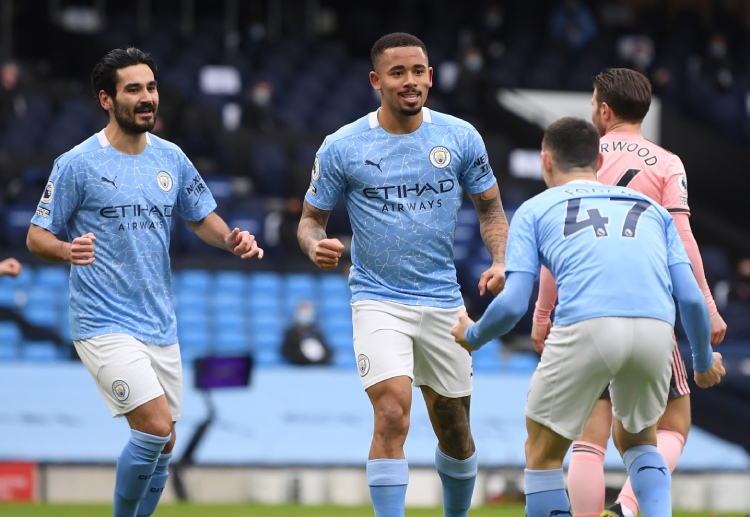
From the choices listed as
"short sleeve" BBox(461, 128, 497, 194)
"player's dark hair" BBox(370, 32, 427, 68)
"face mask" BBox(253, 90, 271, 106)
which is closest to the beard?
"player's dark hair" BBox(370, 32, 427, 68)

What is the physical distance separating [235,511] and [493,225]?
4.45 meters


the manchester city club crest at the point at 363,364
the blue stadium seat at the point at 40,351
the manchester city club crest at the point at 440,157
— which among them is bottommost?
the blue stadium seat at the point at 40,351

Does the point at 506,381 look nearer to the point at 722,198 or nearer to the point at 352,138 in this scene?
the point at 352,138

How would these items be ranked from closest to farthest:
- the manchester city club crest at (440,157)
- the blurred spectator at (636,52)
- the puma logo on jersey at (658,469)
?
the puma logo on jersey at (658,469) → the manchester city club crest at (440,157) → the blurred spectator at (636,52)

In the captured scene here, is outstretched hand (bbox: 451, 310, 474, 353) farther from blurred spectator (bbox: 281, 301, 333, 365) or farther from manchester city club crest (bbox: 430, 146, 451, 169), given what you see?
blurred spectator (bbox: 281, 301, 333, 365)

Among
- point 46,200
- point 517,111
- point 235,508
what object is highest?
point 517,111

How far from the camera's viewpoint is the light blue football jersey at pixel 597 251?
5281 millimetres

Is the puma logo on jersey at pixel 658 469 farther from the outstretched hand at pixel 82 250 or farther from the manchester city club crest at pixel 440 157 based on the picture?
the outstretched hand at pixel 82 250

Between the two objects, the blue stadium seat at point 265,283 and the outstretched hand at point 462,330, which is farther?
the blue stadium seat at point 265,283

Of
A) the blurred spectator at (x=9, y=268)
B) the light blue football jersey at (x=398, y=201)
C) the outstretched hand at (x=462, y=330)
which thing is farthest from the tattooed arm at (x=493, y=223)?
the blurred spectator at (x=9, y=268)

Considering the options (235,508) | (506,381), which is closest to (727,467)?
(506,381)

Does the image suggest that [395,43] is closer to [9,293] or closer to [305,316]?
[305,316]

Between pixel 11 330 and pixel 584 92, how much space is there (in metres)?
10.3

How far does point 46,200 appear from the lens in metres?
6.59
